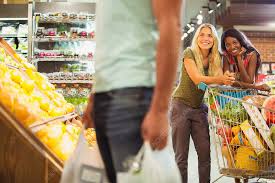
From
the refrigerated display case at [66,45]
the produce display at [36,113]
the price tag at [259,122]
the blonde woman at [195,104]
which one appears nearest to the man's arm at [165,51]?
the produce display at [36,113]

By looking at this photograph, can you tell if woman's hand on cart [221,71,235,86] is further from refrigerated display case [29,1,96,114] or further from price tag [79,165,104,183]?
refrigerated display case [29,1,96,114]

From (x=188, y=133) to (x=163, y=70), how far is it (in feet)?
8.79

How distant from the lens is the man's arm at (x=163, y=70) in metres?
1.31

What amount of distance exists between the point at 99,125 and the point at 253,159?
232 centimetres

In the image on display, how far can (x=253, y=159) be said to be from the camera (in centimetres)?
348

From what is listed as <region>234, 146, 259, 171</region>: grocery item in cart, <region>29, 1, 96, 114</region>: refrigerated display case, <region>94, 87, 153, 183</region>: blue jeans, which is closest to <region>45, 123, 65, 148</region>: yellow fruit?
<region>94, 87, 153, 183</region>: blue jeans

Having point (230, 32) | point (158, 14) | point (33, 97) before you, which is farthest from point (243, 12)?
point (158, 14)

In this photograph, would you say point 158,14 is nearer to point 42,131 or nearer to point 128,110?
point 128,110

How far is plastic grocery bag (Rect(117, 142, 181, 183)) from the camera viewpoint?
128cm

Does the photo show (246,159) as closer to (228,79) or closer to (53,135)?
(228,79)

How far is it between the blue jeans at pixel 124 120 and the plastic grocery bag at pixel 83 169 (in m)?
0.12

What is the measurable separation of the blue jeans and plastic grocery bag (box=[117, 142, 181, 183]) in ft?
0.09

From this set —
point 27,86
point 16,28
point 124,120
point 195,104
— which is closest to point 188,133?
point 195,104

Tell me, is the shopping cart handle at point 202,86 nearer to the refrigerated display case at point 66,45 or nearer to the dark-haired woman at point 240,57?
the dark-haired woman at point 240,57
